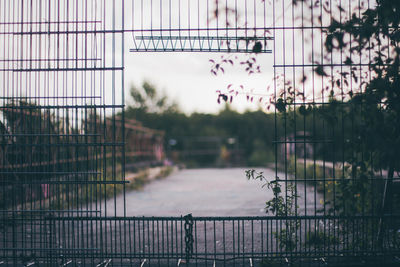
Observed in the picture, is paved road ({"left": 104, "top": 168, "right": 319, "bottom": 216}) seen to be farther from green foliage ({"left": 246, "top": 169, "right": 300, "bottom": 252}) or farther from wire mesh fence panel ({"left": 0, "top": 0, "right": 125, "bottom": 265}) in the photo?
wire mesh fence panel ({"left": 0, "top": 0, "right": 125, "bottom": 265})

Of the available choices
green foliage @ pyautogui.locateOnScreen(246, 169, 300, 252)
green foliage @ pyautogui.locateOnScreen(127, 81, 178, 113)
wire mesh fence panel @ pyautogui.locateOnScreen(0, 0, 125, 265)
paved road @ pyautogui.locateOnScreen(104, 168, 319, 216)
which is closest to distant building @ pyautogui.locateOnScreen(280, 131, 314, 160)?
green foliage @ pyautogui.locateOnScreen(246, 169, 300, 252)

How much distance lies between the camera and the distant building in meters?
3.82

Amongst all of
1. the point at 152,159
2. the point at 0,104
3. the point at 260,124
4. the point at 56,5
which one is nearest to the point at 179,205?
the point at 0,104

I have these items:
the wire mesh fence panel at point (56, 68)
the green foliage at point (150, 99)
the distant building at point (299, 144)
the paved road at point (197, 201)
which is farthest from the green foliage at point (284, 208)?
the green foliage at point (150, 99)

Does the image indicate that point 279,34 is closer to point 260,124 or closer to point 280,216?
point 280,216

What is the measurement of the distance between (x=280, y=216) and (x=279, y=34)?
2101 millimetres

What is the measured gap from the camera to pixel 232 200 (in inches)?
386

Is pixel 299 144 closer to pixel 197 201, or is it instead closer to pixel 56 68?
pixel 197 201

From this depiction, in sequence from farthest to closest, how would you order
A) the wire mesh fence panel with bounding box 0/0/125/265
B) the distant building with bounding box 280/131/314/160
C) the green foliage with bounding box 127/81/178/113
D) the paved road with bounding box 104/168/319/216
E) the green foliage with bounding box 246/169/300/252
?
the green foliage with bounding box 127/81/178/113 → the paved road with bounding box 104/168/319/216 → the wire mesh fence panel with bounding box 0/0/125/265 → the green foliage with bounding box 246/169/300/252 → the distant building with bounding box 280/131/314/160

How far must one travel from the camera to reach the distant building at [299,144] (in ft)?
12.5

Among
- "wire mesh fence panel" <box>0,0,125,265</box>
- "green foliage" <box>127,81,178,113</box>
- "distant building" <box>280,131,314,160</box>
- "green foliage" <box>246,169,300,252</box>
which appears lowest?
"green foliage" <box>246,169,300,252</box>

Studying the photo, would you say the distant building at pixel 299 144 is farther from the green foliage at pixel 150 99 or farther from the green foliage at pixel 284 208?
the green foliage at pixel 150 99

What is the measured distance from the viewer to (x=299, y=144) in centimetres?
1494

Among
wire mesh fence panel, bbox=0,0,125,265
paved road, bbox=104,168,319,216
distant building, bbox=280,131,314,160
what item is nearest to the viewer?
Answer: distant building, bbox=280,131,314,160
